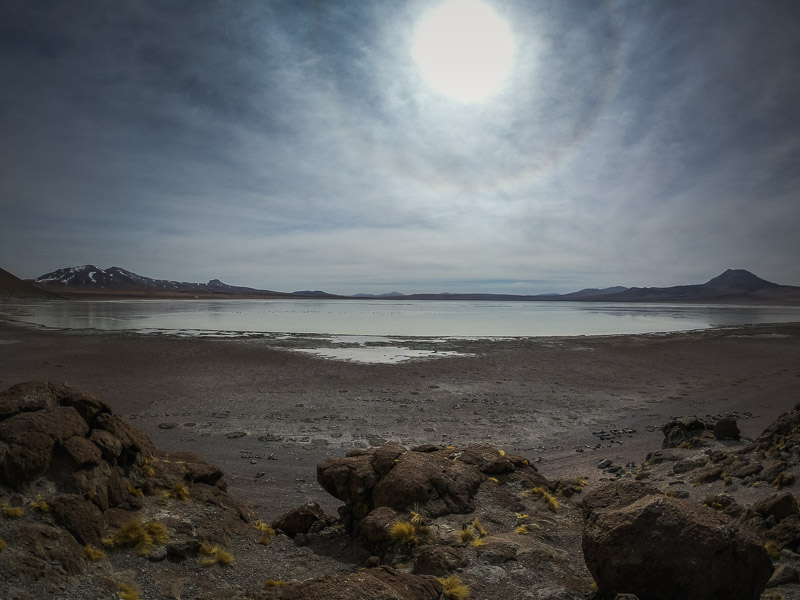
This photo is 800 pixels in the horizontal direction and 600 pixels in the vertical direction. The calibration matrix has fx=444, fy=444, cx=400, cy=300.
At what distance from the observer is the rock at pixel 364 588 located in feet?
12.5

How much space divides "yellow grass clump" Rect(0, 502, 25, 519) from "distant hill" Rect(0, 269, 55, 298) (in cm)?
14073

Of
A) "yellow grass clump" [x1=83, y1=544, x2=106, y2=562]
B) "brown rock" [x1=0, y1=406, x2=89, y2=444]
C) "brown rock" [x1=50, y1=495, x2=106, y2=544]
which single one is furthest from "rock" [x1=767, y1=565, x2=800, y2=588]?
"brown rock" [x1=0, y1=406, x2=89, y2=444]

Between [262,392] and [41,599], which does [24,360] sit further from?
[41,599]

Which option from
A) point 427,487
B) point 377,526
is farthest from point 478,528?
point 377,526

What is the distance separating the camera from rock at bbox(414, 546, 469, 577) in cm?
483

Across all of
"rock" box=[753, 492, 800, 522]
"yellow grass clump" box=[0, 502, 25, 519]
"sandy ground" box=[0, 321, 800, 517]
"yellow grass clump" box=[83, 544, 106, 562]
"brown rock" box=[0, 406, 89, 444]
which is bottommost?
"sandy ground" box=[0, 321, 800, 517]

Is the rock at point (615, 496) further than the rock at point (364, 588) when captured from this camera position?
Yes

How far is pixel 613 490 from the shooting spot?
5.59 metres

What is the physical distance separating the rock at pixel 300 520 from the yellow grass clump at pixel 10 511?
315cm

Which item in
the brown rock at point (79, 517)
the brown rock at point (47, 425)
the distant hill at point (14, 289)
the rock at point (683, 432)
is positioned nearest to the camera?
the brown rock at point (79, 517)

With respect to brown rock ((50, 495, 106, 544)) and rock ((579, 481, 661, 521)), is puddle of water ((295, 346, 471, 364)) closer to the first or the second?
rock ((579, 481, 661, 521))

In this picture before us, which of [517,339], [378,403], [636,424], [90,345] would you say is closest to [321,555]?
[378,403]

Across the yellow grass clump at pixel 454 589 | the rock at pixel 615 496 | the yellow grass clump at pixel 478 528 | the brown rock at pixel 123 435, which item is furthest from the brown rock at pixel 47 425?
the rock at pixel 615 496

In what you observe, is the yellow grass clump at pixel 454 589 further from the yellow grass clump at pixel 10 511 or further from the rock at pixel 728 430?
the rock at pixel 728 430
